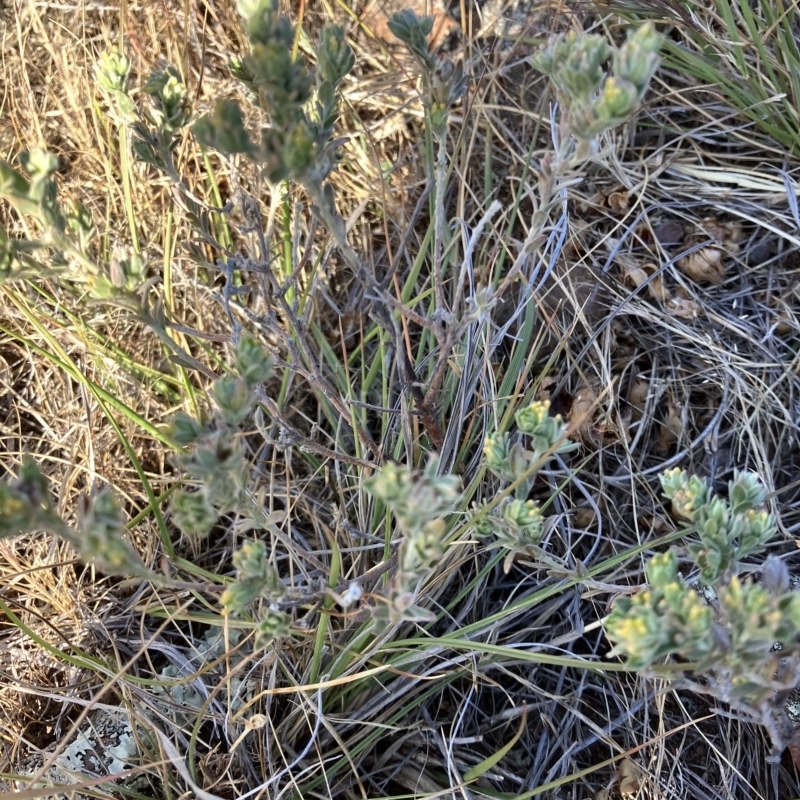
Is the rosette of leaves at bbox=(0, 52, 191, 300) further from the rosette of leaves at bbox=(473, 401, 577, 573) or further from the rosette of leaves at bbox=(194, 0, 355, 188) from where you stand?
the rosette of leaves at bbox=(473, 401, 577, 573)

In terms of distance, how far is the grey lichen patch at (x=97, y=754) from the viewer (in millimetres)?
1571

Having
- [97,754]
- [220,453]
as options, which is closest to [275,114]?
[220,453]

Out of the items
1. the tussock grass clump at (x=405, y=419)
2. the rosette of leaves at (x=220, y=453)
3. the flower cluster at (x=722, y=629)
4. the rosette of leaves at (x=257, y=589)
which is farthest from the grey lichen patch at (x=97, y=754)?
the flower cluster at (x=722, y=629)

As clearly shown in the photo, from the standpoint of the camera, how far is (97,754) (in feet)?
5.27

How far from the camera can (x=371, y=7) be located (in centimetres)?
232

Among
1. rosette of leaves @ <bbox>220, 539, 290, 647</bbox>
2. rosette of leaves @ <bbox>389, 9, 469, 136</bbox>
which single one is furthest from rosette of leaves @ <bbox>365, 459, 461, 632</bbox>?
rosette of leaves @ <bbox>389, 9, 469, 136</bbox>

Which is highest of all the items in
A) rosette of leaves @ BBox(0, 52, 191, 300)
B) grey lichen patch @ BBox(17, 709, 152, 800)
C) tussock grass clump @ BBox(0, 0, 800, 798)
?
rosette of leaves @ BBox(0, 52, 191, 300)

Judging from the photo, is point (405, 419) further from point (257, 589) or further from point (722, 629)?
point (722, 629)

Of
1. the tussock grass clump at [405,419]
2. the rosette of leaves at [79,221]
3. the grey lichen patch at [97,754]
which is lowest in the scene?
the grey lichen patch at [97,754]

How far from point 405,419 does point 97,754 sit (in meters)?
1.06

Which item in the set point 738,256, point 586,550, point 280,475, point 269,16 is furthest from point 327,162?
point 738,256

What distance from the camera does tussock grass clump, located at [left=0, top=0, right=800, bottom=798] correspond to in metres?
1.10

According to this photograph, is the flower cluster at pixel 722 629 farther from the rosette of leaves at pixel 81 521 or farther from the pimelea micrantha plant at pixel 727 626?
the rosette of leaves at pixel 81 521

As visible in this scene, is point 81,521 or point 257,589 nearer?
point 81,521
